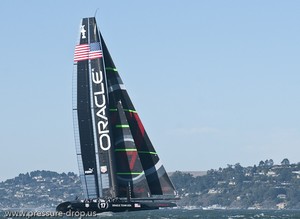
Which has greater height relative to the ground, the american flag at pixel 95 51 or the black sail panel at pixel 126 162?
the american flag at pixel 95 51

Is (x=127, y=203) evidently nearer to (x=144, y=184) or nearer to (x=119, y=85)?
(x=144, y=184)

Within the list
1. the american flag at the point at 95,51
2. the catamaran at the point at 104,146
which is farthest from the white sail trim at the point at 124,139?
the american flag at the point at 95,51

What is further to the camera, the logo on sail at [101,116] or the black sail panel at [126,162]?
the black sail panel at [126,162]

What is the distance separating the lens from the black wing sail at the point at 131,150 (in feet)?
237

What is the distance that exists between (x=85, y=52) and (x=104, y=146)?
5.72 metres

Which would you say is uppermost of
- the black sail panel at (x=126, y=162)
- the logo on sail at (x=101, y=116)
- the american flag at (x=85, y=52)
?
the american flag at (x=85, y=52)

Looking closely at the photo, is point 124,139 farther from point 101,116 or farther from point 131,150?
point 101,116

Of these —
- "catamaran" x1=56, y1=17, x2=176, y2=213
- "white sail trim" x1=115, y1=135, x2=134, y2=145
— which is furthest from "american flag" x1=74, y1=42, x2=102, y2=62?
"white sail trim" x1=115, y1=135, x2=134, y2=145

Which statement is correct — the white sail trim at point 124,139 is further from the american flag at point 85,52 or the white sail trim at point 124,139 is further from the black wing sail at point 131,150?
the american flag at point 85,52

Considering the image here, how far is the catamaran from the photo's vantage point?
70.7 metres

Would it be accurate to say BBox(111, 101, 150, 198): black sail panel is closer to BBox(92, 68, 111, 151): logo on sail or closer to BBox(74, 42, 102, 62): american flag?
BBox(92, 68, 111, 151): logo on sail

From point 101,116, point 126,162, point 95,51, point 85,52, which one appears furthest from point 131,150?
point 85,52

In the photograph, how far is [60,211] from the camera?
69750 millimetres

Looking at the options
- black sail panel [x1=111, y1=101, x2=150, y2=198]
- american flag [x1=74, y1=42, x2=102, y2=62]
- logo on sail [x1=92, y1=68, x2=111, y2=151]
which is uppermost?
american flag [x1=74, y1=42, x2=102, y2=62]
